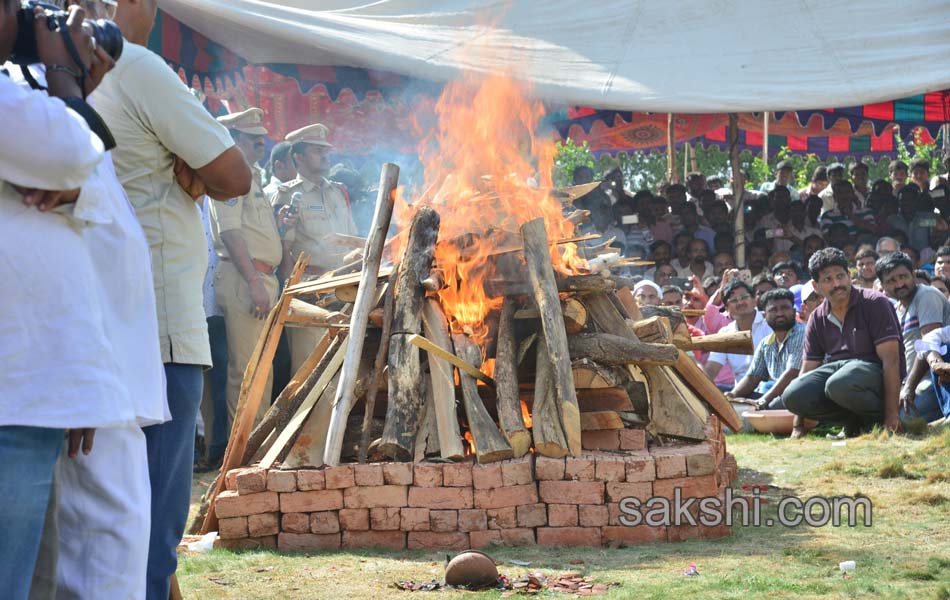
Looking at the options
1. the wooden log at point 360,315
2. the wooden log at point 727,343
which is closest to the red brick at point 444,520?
the wooden log at point 360,315

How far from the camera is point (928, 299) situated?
28.4 feet

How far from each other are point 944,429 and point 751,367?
2469 millimetres

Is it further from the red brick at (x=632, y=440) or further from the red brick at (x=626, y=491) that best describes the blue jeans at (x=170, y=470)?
the red brick at (x=632, y=440)

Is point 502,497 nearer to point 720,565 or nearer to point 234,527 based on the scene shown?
point 720,565

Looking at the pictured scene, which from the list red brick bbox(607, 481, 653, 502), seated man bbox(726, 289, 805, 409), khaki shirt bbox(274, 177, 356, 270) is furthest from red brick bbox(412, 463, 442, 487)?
seated man bbox(726, 289, 805, 409)

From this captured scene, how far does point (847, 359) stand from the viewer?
8.42m

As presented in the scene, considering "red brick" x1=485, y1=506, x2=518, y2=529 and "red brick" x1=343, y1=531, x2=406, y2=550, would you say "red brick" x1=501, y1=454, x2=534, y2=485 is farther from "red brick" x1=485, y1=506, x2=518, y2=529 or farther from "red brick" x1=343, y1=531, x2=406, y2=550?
"red brick" x1=343, y1=531, x2=406, y2=550

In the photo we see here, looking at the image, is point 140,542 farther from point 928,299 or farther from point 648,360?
point 928,299

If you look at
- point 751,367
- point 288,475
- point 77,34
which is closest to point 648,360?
point 288,475

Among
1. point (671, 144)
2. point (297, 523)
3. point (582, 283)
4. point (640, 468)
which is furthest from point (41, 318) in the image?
point (671, 144)

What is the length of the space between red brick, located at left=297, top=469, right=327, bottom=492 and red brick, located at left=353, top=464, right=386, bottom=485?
0.16 metres

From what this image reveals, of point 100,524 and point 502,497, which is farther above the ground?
point 100,524

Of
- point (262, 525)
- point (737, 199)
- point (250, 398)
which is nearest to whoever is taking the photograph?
point (262, 525)

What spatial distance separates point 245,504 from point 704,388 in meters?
2.79
